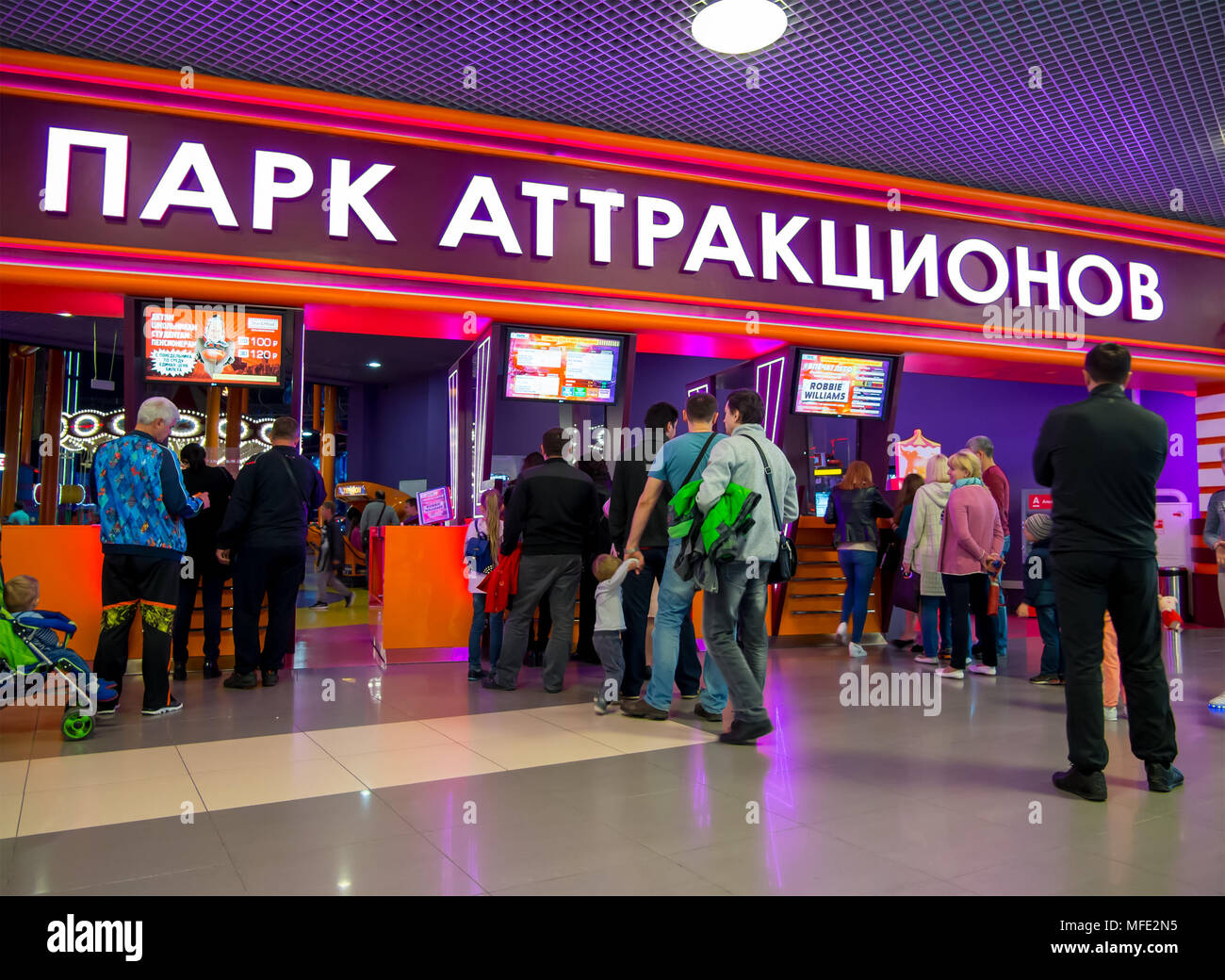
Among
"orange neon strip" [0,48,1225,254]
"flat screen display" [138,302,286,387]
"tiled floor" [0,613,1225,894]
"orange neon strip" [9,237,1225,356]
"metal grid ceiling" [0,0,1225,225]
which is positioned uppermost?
"metal grid ceiling" [0,0,1225,225]

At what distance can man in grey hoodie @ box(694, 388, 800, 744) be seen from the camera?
383 centimetres

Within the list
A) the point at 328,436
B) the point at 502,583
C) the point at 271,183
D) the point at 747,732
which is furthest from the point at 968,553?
the point at 328,436

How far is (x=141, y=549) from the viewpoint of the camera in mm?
4340

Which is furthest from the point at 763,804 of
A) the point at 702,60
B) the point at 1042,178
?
the point at 1042,178

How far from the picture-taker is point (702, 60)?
577cm

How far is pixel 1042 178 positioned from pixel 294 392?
6703mm

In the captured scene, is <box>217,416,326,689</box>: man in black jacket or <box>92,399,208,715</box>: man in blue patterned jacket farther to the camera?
<box>217,416,326,689</box>: man in black jacket

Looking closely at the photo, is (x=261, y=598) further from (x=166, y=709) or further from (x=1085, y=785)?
(x=1085, y=785)

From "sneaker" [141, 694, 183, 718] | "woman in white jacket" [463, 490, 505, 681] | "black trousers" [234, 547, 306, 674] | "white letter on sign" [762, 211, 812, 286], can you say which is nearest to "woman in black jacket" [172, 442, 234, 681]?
"black trousers" [234, 547, 306, 674]

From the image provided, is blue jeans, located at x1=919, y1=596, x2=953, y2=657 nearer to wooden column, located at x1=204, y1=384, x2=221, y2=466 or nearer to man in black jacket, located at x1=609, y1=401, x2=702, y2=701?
man in black jacket, located at x1=609, y1=401, x2=702, y2=701

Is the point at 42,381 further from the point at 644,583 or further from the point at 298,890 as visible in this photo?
the point at 298,890

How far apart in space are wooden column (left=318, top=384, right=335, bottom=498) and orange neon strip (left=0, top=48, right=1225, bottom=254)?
10302 millimetres

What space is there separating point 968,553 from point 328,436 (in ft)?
42.7

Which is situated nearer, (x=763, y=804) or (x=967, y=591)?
(x=763, y=804)
